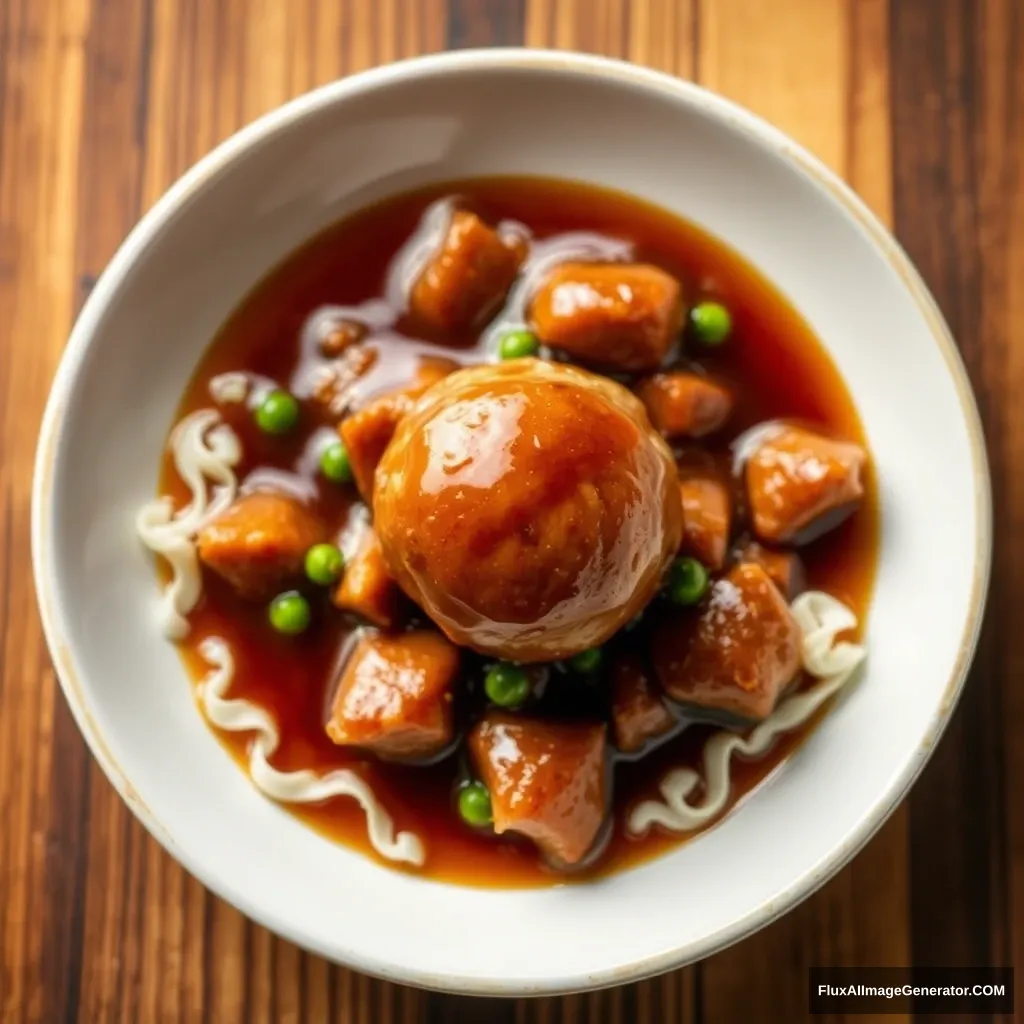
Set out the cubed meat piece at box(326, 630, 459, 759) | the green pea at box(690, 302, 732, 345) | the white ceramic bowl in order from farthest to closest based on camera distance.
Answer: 1. the green pea at box(690, 302, 732, 345)
2. the cubed meat piece at box(326, 630, 459, 759)
3. the white ceramic bowl

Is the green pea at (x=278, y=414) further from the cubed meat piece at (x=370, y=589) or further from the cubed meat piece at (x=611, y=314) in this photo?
the cubed meat piece at (x=611, y=314)

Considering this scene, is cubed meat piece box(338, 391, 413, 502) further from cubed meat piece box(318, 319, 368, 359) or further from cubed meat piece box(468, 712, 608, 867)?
cubed meat piece box(468, 712, 608, 867)

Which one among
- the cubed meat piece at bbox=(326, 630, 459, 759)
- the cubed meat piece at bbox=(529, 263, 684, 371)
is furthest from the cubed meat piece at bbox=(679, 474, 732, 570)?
the cubed meat piece at bbox=(326, 630, 459, 759)

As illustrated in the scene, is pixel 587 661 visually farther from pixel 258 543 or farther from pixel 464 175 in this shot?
pixel 464 175

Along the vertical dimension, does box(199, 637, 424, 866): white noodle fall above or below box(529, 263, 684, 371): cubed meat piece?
below

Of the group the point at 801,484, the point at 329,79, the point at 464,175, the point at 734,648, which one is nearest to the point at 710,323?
the point at 801,484

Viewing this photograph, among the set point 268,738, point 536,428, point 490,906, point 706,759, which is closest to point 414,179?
point 536,428

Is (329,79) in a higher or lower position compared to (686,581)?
higher

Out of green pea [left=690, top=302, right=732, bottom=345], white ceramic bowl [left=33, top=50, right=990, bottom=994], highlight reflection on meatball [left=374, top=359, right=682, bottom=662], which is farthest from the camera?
green pea [left=690, top=302, right=732, bottom=345]
